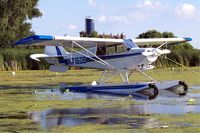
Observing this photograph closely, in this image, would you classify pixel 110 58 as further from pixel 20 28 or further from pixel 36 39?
pixel 20 28

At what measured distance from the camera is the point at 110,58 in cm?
2173

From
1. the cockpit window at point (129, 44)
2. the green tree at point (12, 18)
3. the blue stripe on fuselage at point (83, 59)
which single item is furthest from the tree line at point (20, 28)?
the cockpit window at point (129, 44)

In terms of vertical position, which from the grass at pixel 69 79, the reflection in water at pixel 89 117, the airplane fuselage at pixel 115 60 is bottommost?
the reflection in water at pixel 89 117

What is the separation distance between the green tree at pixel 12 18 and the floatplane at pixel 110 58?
23.0 m

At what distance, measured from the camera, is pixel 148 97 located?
1633 cm

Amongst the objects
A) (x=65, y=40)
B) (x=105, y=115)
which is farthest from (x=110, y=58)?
(x=105, y=115)

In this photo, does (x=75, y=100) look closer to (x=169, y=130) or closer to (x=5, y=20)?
(x=169, y=130)

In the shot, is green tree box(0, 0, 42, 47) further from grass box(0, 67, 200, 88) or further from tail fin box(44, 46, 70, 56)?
tail fin box(44, 46, 70, 56)

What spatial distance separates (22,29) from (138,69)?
30.8 metres

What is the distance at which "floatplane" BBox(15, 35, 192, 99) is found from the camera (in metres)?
18.7

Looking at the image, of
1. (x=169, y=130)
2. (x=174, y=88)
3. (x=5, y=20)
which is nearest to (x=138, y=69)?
(x=174, y=88)

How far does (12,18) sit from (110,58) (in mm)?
28434

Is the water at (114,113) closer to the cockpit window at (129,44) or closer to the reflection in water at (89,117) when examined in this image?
the reflection in water at (89,117)

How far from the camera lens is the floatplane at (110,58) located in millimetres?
18719
